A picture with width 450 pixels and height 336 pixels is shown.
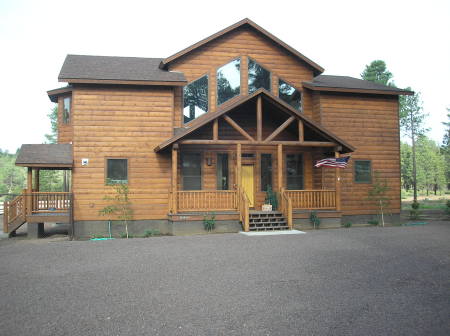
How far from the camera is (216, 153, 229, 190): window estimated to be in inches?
627

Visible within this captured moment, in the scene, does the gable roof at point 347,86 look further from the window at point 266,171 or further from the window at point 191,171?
the window at point 191,171

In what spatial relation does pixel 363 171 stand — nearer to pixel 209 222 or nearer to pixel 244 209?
pixel 244 209

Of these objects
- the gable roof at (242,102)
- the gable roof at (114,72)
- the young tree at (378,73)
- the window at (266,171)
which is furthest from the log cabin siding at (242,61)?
the young tree at (378,73)

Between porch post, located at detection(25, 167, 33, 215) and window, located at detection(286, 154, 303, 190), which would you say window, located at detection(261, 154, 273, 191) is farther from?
porch post, located at detection(25, 167, 33, 215)

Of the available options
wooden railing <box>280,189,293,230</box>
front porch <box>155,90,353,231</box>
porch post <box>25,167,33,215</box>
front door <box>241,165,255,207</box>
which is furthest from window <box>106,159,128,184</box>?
wooden railing <box>280,189,293,230</box>

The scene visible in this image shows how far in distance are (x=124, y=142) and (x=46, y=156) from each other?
304 cm

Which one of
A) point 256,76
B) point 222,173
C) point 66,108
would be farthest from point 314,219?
point 66,108

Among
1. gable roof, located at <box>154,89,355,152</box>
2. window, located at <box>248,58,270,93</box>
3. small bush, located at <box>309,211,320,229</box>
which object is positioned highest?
window, located at <box>248,58,270,93</box>

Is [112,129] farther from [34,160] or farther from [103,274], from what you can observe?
[103,274]

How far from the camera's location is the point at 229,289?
6395 mm

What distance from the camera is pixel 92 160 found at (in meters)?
14.6

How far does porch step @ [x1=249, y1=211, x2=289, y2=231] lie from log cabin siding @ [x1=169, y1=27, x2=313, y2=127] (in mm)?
5020

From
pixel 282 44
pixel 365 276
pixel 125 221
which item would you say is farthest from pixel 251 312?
pixel 282 44

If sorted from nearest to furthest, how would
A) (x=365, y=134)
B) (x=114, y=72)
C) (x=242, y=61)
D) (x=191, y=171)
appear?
(x=114, y=72), (x=191, y=171), (x=242, y=61), (x=365, y=134)
